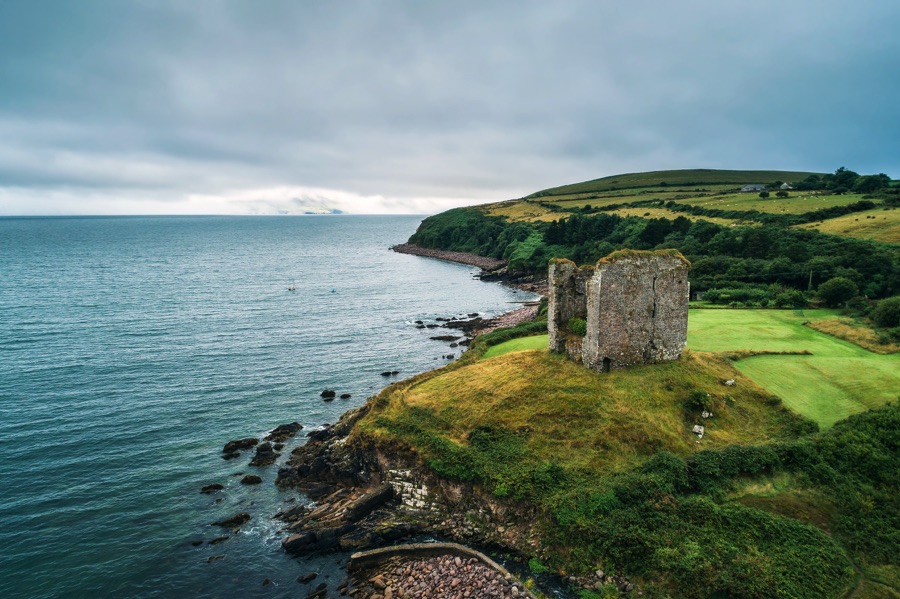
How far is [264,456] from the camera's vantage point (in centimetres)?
3180

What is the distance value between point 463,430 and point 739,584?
13163 mm

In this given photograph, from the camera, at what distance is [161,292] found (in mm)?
84375

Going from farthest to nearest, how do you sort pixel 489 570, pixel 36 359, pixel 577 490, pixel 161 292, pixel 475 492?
pixel 161 292 → pixel 36 359 → pixel 475 492 → pixel 577 490 → pixel 489 570

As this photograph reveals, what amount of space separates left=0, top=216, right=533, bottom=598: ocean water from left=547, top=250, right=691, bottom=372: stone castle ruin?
17.4 meters

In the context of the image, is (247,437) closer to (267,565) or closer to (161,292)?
(267,565)

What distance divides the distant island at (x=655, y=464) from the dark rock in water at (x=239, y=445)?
3.99 meters

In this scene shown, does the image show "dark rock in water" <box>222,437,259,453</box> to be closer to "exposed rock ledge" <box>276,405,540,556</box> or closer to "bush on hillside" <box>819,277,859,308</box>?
"exposed rock ledge" <box>276,405,540,556</box>

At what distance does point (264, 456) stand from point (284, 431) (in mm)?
3299

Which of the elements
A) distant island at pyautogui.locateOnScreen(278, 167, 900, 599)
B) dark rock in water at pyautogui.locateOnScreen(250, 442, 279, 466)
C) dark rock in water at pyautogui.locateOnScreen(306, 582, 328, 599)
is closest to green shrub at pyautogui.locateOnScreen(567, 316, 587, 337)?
distant island at pyautogui.locateOnScreen(278, 167, 900, 599)

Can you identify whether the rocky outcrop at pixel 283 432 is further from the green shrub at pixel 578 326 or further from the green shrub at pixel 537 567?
the green shrub at pixel 537 567

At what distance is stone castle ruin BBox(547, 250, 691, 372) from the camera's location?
26500 mm

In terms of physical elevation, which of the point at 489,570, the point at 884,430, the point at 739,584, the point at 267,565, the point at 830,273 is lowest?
the point at 267,565

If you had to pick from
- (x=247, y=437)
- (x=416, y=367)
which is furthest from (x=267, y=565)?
(x=416, y=367)

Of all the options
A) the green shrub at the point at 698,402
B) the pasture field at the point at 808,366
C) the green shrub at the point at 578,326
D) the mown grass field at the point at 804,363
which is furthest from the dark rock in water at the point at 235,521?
the pasture field at the point at 808,366
